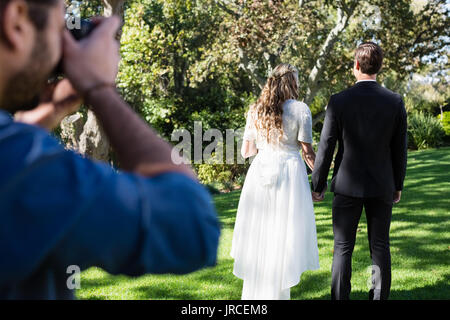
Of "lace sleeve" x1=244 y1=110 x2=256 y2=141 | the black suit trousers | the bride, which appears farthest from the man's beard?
"lace sleeve" x1=244 y1=110 x2=256 y2=141

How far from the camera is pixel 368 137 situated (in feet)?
12.0

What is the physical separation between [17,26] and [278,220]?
3527mm

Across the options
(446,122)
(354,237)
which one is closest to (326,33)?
(446,122)

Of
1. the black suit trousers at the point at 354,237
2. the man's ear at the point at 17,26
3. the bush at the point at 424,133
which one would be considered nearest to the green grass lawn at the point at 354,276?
the black suit trousers at the point at 354,237

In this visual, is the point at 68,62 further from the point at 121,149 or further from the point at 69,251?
the point at 69,251

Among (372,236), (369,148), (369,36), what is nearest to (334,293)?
(372,236)

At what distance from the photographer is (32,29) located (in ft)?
2.32

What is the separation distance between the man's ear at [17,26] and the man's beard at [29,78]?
0.06 feet

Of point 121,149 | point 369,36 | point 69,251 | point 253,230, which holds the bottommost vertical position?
point 253,230

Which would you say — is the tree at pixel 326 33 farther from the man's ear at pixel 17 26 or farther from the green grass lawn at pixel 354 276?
the man's ear at pixel 17 26

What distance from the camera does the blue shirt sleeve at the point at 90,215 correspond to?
0.64 metres

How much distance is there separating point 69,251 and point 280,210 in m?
3.47

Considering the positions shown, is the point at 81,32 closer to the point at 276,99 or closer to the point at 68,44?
the point at 68,44

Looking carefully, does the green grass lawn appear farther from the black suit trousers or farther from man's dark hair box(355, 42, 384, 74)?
man's dark hair box(355, 42, 384, 74)
